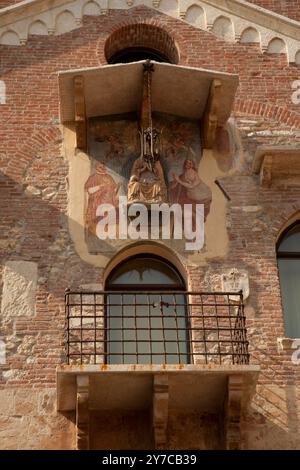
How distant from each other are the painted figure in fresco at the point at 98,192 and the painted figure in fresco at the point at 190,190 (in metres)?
0.82

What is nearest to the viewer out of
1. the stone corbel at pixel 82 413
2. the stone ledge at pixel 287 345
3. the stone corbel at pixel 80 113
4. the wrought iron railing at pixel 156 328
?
the stone corbel at pixel 82 413

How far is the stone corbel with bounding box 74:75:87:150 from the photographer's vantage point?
15.0 metres

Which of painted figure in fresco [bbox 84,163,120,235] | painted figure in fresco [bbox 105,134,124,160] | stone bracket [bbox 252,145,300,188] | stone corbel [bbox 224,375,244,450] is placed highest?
painted figure in fresco [bbox 105,134,124,160]

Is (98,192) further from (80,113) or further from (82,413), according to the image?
(82,413)

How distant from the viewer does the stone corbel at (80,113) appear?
49.3ft

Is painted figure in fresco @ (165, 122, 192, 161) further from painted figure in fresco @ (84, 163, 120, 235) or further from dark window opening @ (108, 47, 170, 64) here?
dark window opening @ (108, 47, 170, 64)

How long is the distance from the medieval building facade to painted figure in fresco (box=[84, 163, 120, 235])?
0.03 m

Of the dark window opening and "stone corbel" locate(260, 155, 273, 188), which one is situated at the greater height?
the dark window opening

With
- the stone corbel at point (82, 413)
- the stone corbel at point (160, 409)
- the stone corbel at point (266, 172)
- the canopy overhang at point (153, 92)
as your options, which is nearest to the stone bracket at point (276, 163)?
the stone corbel at point (266, 172)

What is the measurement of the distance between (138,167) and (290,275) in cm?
260

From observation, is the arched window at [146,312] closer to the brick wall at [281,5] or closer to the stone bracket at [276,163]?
the stone bracket at [276,163]

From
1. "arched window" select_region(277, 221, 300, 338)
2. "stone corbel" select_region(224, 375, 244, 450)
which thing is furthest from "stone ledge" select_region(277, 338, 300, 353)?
"stone corbel" select_region(224, 375, 244, 450)

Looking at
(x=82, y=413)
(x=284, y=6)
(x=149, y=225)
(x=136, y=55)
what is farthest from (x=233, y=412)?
(x=284, y=6)

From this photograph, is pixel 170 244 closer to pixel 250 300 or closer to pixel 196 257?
pixel 196 257
